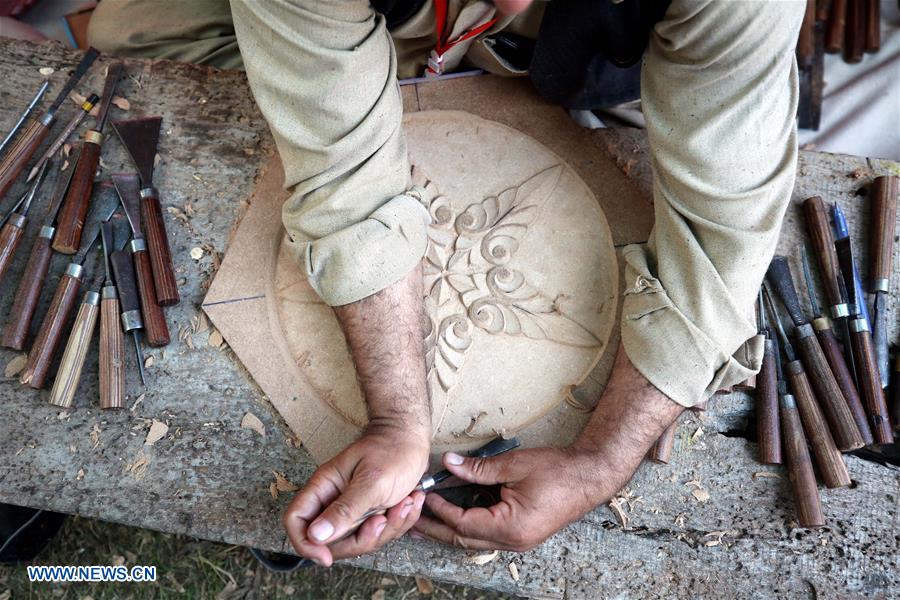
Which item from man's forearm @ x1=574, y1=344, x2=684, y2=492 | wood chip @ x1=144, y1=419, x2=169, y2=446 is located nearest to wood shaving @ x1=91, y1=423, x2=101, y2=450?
wood chip @ x1=144, y1=419, x2=169, y2=446

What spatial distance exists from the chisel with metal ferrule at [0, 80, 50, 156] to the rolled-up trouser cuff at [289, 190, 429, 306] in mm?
1020

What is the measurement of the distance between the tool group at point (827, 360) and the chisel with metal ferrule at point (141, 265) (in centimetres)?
159

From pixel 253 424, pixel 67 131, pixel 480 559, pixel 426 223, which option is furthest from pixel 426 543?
pixel 67 131

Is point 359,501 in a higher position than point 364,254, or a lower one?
lower

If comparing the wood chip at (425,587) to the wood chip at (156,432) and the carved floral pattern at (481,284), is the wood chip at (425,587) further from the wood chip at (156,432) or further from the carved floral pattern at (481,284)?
the wood chip at (156,432)

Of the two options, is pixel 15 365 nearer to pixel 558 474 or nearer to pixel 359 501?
pixel 359 501

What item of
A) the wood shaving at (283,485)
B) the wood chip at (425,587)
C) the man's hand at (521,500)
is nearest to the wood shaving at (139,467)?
the wood shaving at (283,485)

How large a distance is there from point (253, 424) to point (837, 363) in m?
1.55

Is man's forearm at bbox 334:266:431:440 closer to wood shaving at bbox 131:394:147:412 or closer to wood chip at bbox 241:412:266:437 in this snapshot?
wood chip at bbox 241:412:266:437

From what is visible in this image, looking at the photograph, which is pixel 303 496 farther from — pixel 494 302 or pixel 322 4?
pixel 322 4

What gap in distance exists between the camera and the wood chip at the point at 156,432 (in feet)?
5.79

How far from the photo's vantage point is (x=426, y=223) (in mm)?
1742

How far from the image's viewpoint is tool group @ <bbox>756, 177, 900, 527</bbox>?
177 centimetres

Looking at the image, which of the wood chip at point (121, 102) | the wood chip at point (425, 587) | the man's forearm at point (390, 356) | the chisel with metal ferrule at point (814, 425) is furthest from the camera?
the wood chip at point (425, 587)
